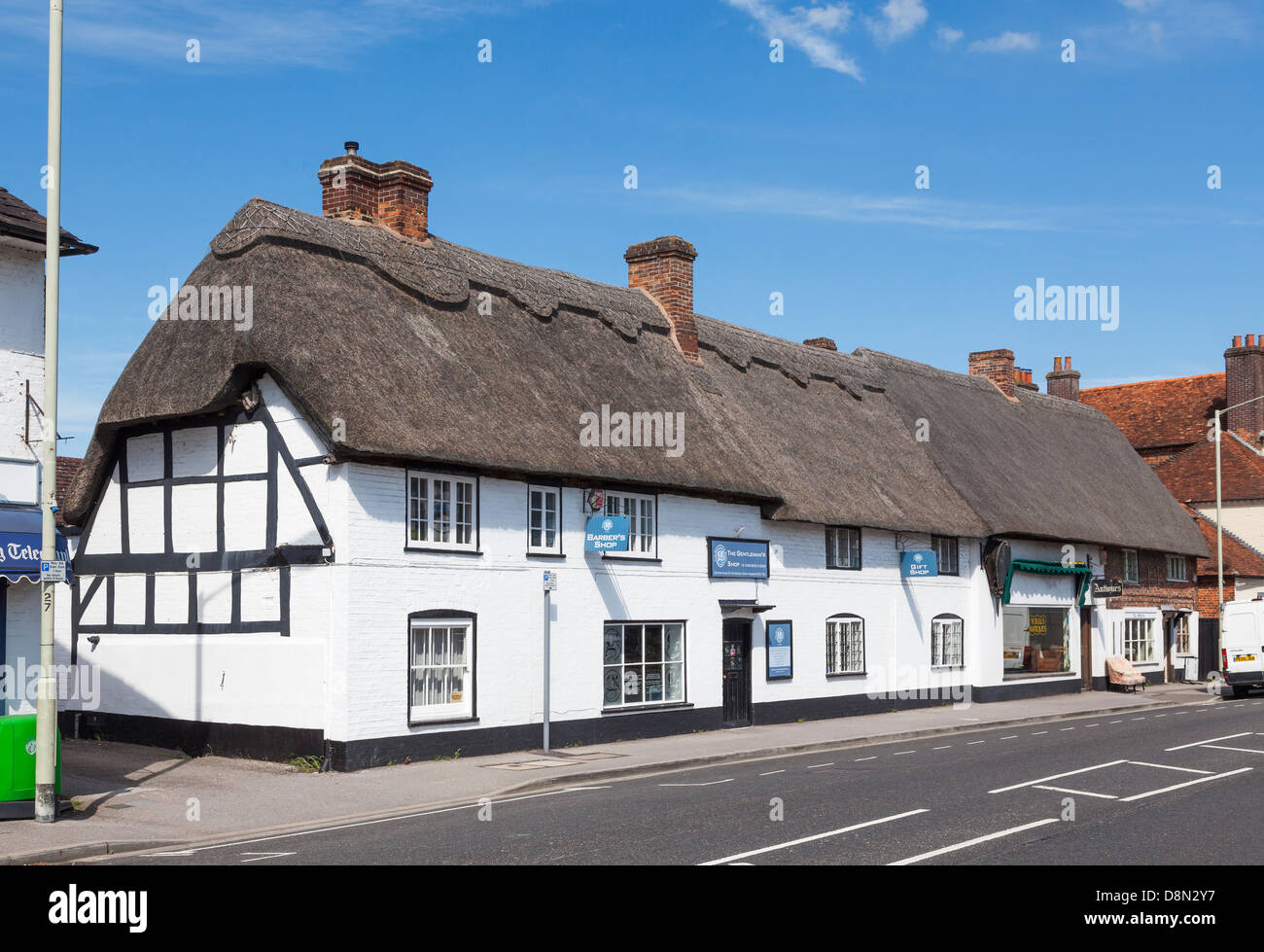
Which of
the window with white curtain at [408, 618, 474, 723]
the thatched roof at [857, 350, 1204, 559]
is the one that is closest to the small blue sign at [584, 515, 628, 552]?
the window with white curtain at [408, 618, 474, 723]

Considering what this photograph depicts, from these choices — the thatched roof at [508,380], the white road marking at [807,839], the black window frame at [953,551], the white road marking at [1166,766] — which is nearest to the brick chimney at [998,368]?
the thatched roof at [508,380]

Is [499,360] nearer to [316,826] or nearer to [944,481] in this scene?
[316,826]

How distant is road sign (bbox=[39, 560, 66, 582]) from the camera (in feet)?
42.7

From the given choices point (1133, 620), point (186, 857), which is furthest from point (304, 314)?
point (1133, 620)

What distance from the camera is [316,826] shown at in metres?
13.5

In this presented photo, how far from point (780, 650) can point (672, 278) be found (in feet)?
28.8

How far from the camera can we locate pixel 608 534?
2111cm

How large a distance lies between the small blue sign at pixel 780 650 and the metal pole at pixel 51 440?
15.3 m

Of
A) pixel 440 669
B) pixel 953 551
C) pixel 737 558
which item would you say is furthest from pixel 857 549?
pixel 440 669

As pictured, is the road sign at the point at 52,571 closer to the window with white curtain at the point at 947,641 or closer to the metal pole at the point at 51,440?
the metal pole at the point at 51,440

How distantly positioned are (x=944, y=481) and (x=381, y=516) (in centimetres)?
1790

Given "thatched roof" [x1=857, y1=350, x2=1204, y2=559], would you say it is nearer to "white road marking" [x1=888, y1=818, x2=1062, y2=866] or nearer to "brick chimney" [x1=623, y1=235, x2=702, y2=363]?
"brick chimney" [x1=623, y1=235, x2=702, y2=363]

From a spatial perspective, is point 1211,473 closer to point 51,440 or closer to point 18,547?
point 18,547

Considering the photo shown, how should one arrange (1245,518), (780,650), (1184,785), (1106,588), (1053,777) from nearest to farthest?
1. (1184,785)
2. (1053,777)
3. (780,650)
4. (1106,588)
5. (1245,518)
